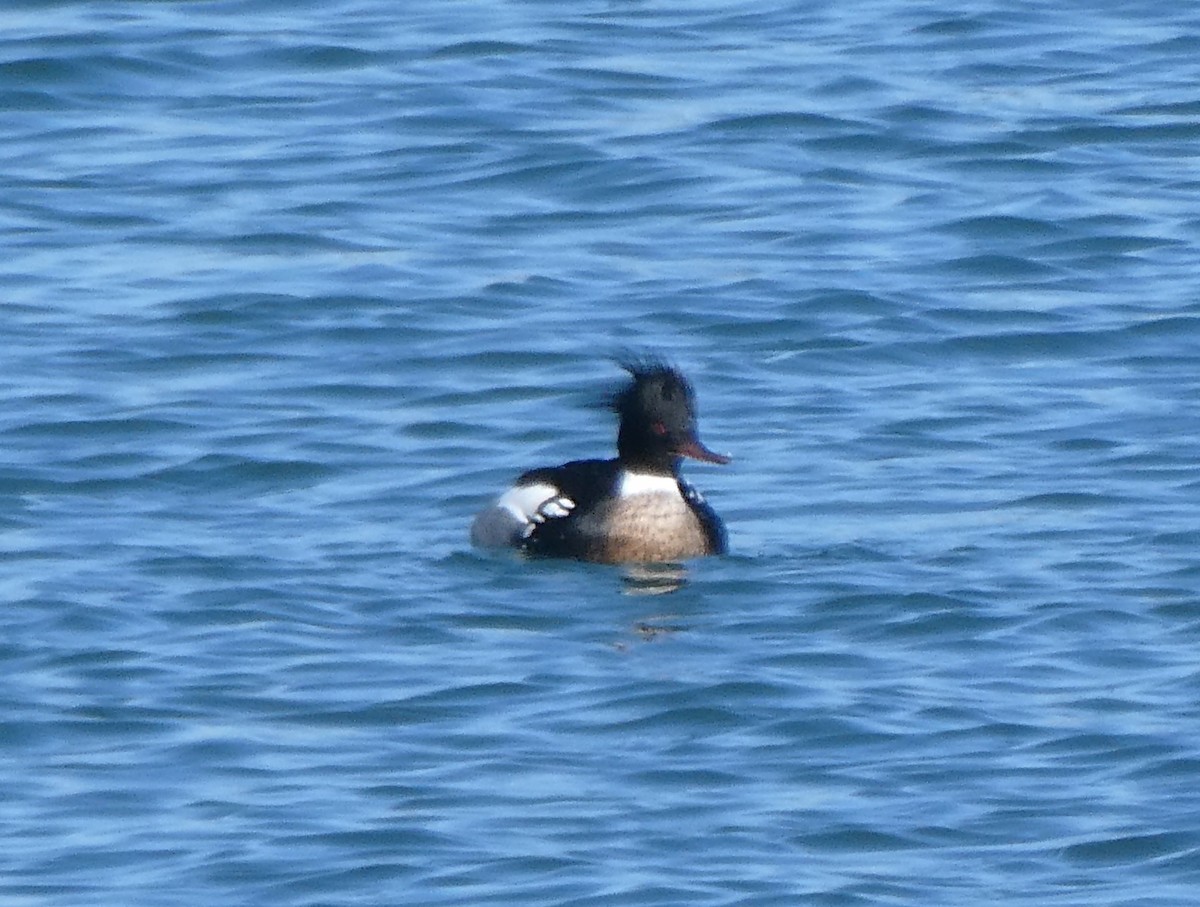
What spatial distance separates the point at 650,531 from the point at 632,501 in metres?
0.14

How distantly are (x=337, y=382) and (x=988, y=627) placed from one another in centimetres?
421

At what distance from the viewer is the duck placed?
1166 cm

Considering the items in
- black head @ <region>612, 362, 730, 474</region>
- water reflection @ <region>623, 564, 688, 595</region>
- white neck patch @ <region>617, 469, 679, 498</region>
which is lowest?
water reflection @ <region>623, 564, 688, 595</region>

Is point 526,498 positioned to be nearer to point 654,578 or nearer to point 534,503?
point 534,503

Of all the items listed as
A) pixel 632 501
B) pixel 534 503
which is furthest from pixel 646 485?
pixel 534 503

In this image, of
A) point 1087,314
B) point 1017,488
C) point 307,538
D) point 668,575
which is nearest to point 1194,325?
point 1087,314

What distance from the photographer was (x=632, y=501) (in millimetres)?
11812

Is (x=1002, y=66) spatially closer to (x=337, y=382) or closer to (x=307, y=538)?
(x=337, y=382)

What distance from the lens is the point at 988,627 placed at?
10344mm

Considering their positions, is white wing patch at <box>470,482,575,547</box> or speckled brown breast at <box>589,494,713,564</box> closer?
white wing patch at <box>470,482,575,547</box>

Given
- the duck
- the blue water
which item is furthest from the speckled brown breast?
the blue water

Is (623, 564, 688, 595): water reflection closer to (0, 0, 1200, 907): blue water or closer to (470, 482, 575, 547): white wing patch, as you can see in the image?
(0, 0, 1200, 907): blue water

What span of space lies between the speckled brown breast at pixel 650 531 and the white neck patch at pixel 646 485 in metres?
0.02

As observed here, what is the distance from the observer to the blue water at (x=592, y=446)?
27.6 feet
